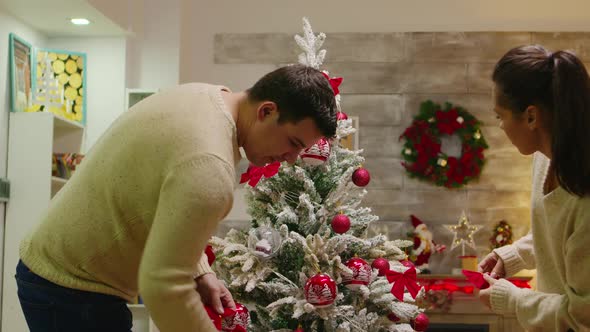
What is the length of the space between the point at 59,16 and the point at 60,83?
0.48 meters

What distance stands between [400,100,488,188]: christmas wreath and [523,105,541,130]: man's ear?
12.5 ft

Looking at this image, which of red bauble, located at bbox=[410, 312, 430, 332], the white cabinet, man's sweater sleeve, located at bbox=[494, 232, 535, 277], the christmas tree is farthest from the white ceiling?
man's sweater sleeve, located at bbox=[494, 232, 535, 277]

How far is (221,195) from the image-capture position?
145 cm

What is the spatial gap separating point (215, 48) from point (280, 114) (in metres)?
4.28

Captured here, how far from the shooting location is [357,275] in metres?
3.08

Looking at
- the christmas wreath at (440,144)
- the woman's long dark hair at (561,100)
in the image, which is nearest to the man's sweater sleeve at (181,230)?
the woman's long dark hair at (561,100)

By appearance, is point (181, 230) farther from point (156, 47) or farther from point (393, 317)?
point (156, 47)

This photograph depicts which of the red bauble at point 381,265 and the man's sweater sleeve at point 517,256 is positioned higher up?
the man's sweater sleeve at point 517,256

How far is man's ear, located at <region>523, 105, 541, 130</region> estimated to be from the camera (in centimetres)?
180

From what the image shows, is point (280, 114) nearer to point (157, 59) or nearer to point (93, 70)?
point (93, 70)

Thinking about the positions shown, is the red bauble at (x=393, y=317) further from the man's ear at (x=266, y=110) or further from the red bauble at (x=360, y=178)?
the man's ear at (x=266, y=110)

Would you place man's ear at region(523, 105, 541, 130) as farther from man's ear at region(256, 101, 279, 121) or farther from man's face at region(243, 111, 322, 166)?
man's ear at region(256, 101, 279, 121)

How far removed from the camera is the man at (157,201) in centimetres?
145

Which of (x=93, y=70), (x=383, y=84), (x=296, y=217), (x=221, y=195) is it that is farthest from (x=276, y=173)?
(x=383, y=84)
